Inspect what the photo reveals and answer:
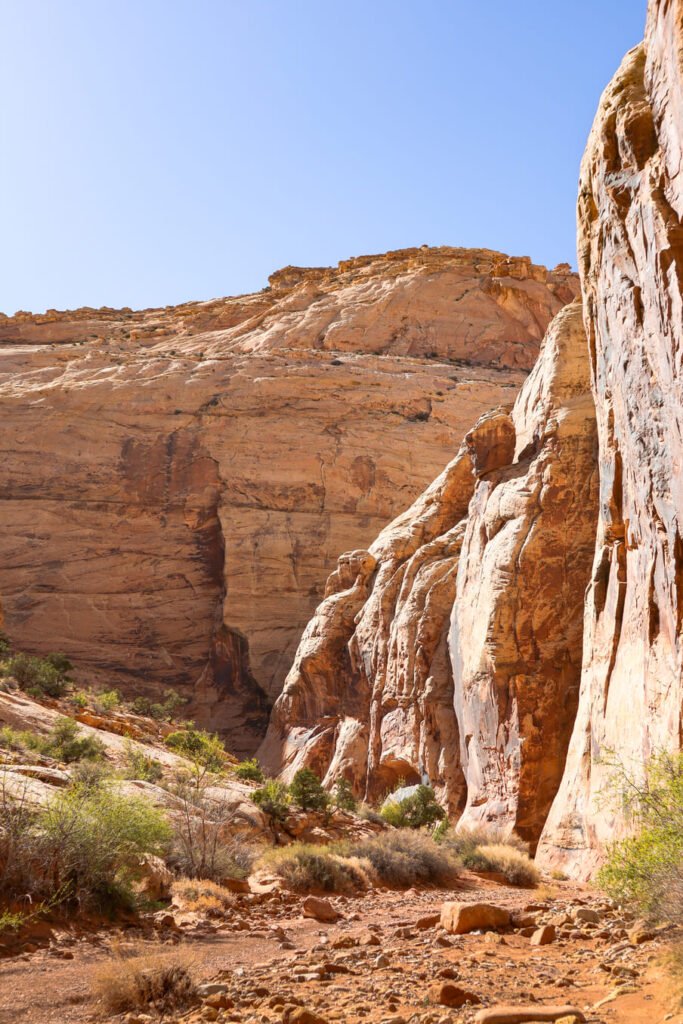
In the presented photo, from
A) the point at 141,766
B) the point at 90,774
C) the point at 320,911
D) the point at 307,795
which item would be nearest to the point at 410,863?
the point at 320,911

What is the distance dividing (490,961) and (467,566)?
51.5 feet

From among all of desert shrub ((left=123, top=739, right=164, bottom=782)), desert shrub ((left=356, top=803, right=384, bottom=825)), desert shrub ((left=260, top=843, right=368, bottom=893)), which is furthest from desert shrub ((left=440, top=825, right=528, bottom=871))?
desert shrub ((left=123, top=739, right=164, bottom=782))

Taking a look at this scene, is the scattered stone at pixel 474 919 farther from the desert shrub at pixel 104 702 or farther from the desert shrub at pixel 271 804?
the desert shrub at pixel 104 702

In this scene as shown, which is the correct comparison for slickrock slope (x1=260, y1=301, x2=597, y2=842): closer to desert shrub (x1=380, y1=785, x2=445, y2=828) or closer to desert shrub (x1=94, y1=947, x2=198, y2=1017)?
desert shrub (x1=380, y1=785, x2=445, y2=828)

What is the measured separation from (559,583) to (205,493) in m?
25.1

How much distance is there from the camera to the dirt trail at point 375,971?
5957 millimetres

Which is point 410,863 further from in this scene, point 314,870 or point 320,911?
point 320,911

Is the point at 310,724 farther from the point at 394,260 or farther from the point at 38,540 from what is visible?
the point at 394,260

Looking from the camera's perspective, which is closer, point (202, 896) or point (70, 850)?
point (70, 850)

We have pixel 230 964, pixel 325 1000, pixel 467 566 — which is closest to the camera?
pixel 325 1000

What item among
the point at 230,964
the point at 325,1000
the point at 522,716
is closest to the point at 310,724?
the point at 522,716

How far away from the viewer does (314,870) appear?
13867 millimetres

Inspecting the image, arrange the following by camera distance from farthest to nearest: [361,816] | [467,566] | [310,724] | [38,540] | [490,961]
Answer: [38,540] < [310,724] < [467,566] < [361,816] < [490,961]

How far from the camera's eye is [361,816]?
2014 centimetres
